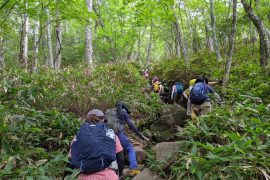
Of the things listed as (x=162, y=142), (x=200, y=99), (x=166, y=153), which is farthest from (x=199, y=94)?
(x=166, y=153)

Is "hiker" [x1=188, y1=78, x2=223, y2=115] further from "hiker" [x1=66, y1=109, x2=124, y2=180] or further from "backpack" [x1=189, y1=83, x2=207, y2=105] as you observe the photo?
"hiker" [x1=66, y1=109, x2=124, y2=180]

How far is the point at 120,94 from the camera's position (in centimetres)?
869

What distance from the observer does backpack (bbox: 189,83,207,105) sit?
672cm

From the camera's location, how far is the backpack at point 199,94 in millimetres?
6719

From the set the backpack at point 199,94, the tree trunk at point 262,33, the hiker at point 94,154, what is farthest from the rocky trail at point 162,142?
the tree trunk at point 262,33

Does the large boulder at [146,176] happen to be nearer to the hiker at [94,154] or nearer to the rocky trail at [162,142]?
the rocky trail at [162,142]

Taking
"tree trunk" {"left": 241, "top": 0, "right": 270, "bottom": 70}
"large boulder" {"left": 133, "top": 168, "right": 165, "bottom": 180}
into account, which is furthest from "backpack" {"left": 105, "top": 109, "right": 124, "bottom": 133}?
"tree trunk" {"left": 241, "top": 0, "right": 270, "bottom": 70}

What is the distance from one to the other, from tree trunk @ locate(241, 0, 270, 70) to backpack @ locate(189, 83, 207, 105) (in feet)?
10.9

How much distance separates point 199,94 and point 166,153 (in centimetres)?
240

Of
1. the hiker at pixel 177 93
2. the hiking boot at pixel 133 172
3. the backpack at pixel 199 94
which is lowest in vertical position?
the hiking boot at pixel 133 172

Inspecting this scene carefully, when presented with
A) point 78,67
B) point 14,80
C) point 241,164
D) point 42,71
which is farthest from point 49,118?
point 78,67

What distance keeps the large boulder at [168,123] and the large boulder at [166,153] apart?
138 centimetres

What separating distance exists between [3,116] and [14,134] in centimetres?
43

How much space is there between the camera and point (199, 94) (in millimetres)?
6715
